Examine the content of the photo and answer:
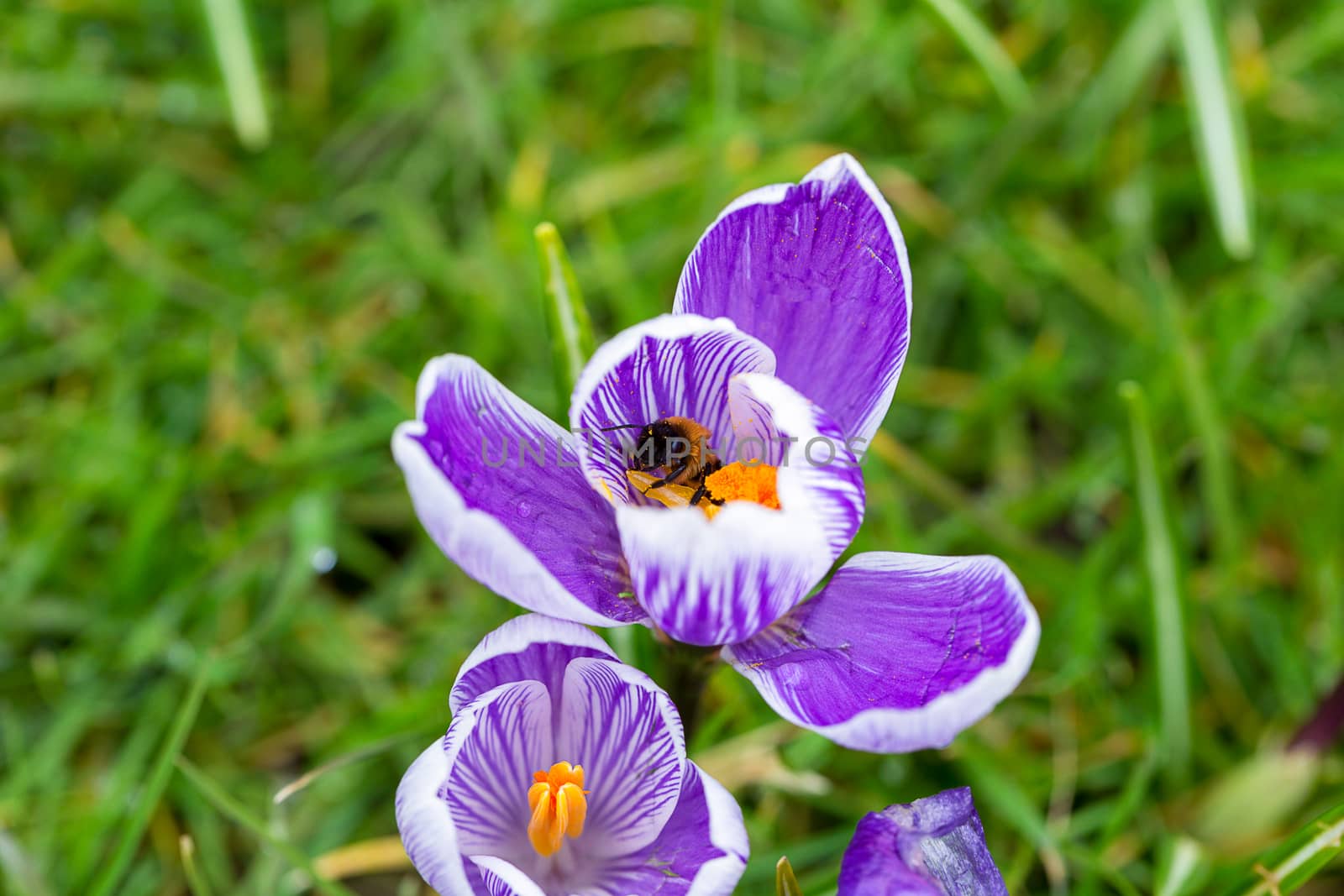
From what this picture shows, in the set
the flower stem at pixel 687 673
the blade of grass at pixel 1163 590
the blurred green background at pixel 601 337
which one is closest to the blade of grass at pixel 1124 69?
the blurred green background at pixel 601 337

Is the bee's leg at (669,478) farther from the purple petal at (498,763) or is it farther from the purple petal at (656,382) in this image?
the purple petal at (498,763)

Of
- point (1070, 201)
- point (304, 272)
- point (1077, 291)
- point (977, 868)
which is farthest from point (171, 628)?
point (1070, 201)

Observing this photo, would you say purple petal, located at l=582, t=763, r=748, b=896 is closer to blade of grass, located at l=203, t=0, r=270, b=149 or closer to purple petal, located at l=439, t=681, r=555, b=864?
purple petal, located at l=439, t=681, r=555, b=864

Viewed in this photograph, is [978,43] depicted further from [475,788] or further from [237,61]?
[475,788]

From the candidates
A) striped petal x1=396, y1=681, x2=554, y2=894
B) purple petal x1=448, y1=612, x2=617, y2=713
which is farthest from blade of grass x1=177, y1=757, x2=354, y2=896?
purple petal x1=448, y1=612, x2=617, y2=713

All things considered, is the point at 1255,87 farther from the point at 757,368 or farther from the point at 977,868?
the point at 977,868
